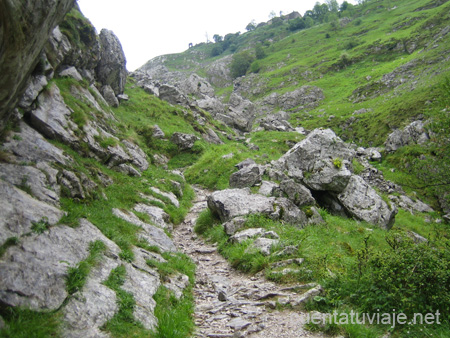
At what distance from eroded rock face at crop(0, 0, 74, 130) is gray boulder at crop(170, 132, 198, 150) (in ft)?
83.0

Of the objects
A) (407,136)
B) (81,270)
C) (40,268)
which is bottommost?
(81,270)

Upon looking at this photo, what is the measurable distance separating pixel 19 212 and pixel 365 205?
20944 millimetres

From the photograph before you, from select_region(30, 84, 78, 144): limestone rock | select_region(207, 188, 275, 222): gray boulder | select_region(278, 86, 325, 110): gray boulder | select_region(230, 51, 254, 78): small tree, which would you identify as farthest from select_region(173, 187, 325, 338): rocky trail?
select_region(230, 51, 254, 78): small tree

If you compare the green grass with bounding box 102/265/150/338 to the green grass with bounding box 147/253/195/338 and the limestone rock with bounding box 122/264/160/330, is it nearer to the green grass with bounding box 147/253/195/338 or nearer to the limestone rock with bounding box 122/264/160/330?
the limestone rock with bounding box 122/264/160/330

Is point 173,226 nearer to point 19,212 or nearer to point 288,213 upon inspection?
point 288,213

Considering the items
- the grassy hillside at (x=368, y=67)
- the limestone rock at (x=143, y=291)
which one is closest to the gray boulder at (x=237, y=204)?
the limestone rock at (x=143, y=291)

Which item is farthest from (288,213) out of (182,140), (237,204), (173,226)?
(182,140)

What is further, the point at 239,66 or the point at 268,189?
the point at 239,66

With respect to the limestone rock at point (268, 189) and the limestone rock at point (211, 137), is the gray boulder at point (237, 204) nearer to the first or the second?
the limestone rock at point (268, 189)

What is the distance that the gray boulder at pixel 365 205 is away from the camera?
19797 mm

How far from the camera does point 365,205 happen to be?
2028cm

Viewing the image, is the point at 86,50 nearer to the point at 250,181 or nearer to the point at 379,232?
the point at 250,181

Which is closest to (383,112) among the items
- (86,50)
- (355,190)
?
(355,190)

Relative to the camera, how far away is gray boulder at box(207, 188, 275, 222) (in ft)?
54.6
